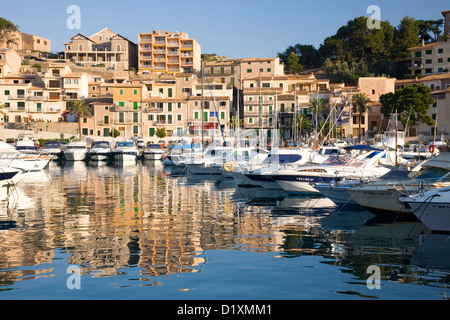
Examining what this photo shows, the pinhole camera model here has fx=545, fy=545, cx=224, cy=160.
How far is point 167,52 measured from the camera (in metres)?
110

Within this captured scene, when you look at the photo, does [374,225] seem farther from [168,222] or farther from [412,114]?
[412,114]

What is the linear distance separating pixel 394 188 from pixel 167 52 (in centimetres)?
9432

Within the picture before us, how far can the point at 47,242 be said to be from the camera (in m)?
16.8

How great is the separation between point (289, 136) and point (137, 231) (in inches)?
2778

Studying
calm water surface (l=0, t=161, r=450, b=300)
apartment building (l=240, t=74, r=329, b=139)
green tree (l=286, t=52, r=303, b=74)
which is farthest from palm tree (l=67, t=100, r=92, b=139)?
calm water surface (l=0, t=161, r=450, b=300)

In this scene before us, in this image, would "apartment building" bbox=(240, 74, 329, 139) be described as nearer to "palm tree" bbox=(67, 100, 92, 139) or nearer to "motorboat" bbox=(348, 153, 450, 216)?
"palm tree" bbox=(67, 100, 92, 139)

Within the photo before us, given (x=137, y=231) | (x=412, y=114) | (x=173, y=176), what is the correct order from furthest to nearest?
(x=412, y=114) → (x=173, y=176) → (x=137, y=231)

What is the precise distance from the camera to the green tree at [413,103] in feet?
239

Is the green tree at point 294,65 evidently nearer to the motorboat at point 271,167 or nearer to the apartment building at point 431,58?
the apartment building at point 431,58

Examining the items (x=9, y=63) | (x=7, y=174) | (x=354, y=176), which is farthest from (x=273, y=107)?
(x=354, y=176)

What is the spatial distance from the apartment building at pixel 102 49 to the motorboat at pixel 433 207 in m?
101

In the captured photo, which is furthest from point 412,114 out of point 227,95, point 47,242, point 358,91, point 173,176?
point 47,242

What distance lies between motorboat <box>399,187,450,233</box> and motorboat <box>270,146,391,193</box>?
9892mm

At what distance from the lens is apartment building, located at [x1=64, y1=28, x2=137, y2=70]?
11412 centimetres
